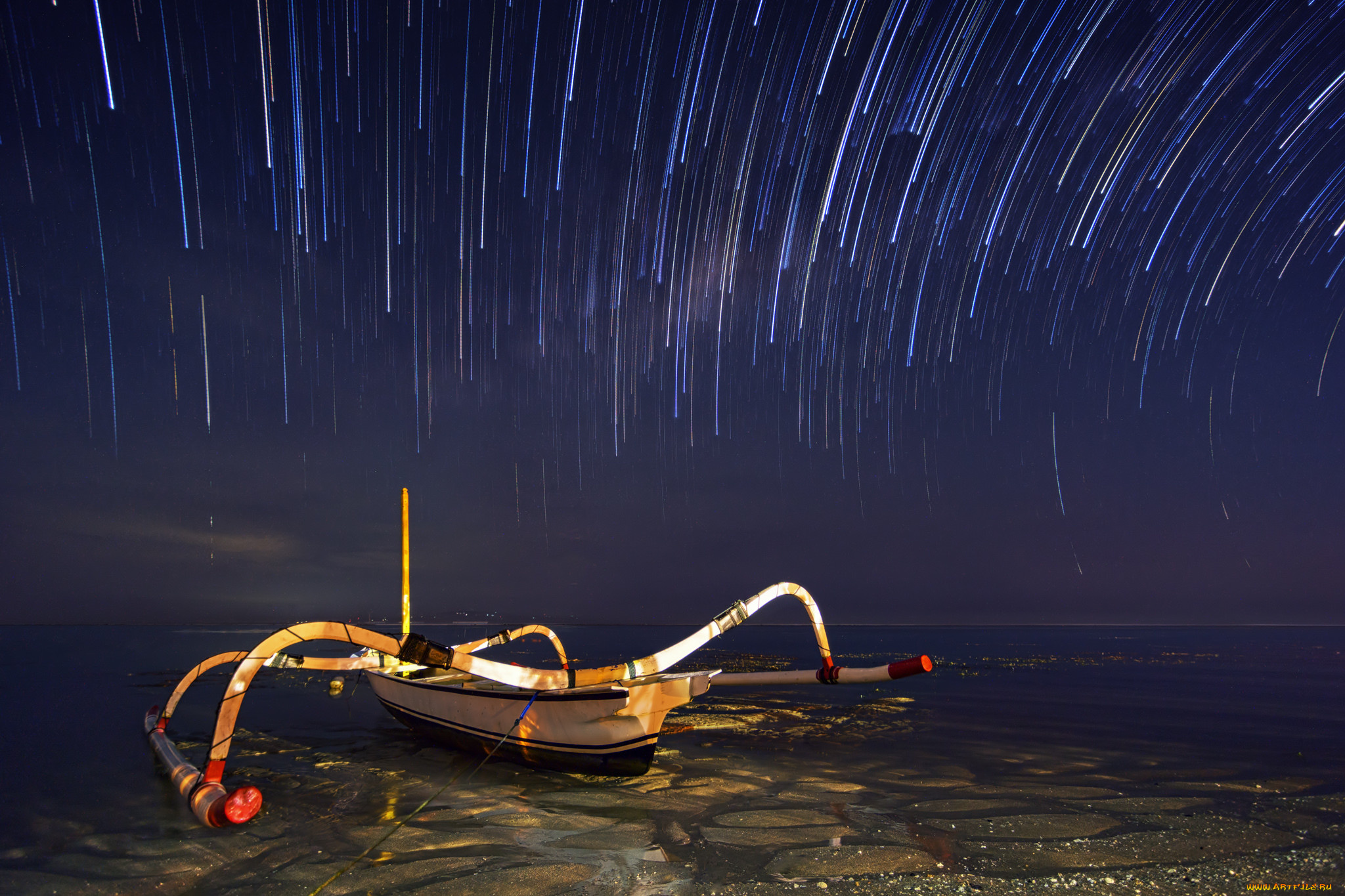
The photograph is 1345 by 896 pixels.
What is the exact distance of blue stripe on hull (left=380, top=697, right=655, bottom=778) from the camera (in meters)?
11.2

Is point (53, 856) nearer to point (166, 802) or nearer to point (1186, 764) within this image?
point (166, 802)

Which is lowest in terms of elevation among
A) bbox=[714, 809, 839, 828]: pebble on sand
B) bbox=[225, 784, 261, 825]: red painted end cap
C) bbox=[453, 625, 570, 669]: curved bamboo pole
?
bbox=[453, 625, 570, 669]: curved bamboo pole

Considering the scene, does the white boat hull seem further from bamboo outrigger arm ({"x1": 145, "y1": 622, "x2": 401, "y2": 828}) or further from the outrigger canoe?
bamboo outrigger arm ({"x1": 145, "y1": 622, "x2": 401, "y2": 828})

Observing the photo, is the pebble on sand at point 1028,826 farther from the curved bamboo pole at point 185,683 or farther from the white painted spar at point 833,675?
the curved bamboo pole at point 185,683

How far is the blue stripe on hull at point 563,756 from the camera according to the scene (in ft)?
36.8

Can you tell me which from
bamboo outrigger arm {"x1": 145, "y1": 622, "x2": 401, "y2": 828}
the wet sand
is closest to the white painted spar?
the wet sand

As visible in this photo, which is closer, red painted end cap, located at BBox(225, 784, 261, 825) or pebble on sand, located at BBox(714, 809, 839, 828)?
red painted end cap, located at BBox(225, 784, 261, 825)

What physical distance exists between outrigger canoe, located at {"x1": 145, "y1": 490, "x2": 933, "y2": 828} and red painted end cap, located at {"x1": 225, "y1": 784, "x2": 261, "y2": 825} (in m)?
0.01

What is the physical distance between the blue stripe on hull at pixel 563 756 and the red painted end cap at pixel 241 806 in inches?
180

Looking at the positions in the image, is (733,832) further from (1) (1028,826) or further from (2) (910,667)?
(1) (1028,826)

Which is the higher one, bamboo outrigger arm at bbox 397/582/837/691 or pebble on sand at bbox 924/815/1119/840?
bamboo outrigger arm at bbox 397/582/837/691

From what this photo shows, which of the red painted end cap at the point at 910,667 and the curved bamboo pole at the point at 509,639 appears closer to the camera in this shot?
the red painted end cap at the point at 910,667

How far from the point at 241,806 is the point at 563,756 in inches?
196

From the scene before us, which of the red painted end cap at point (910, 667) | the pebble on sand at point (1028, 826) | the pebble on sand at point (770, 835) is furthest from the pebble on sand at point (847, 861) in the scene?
the red painted end cap at point (910, 667)
